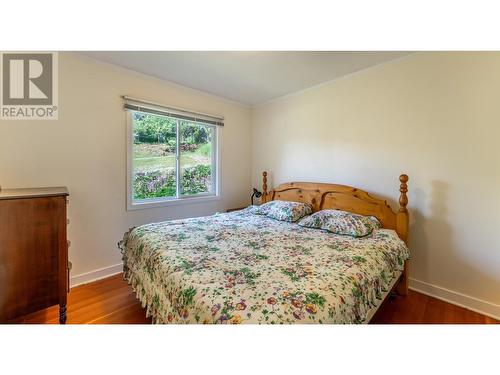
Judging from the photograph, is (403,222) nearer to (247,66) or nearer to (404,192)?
(404,192)

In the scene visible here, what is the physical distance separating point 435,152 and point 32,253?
10.9 ft

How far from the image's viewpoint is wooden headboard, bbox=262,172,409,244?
2008 millimetres

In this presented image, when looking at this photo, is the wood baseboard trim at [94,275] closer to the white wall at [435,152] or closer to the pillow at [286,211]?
the pillow at [286,211]

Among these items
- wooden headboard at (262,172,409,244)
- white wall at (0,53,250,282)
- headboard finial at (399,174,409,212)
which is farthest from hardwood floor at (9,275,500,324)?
headboard finial at (399,174,409,212)

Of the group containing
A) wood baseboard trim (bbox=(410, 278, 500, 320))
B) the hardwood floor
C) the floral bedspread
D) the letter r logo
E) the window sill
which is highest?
the letter r logo

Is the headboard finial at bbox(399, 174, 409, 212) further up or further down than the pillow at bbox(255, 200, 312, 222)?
further up

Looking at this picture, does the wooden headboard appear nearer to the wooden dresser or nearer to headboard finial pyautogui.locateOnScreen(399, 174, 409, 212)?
headboard finial pyautogui.locateOnScreen(399, 174, 409, 212)

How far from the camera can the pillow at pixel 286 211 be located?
246 cm

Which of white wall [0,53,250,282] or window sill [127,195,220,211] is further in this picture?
window sill [127,195,220,211]

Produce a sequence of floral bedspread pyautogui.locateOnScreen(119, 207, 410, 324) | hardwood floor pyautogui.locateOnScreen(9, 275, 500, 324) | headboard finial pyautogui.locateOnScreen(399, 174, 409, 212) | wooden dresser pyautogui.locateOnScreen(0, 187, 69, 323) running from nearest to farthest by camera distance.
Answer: floral bedspread pyautogui.locateOnScreen(119, 207, 410, 324)
wooden dresser pyautogui.locateOnScreen(0, 187, 69, 323)
hardwood floor pyautogui.locateOnScreen(9, 275, 500, 324)
headboard finial pyautogui.locateOnScreen(399, 174, 409, 212)

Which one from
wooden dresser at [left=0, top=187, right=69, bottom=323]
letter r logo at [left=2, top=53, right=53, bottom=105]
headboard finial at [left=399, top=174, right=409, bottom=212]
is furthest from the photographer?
headboard finial at [left=399, top=174, right=409, bottom=212]

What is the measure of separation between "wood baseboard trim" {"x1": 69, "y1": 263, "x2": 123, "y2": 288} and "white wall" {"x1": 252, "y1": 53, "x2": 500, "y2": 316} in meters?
2.83
